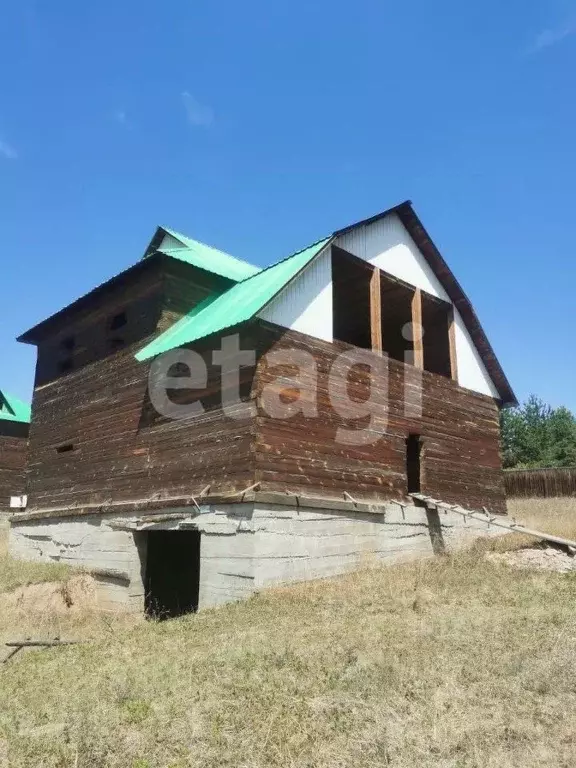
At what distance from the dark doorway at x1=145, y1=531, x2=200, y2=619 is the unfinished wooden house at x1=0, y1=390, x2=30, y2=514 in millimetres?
15613

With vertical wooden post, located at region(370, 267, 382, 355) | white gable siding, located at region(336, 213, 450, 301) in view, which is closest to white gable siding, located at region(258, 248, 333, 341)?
white gable siding, located at region(336, 213, 450, 301)

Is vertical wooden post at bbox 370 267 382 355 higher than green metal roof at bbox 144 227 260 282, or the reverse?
green metal roof at bbox 144 227 260 282

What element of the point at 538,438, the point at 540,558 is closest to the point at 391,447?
the point at 540,558

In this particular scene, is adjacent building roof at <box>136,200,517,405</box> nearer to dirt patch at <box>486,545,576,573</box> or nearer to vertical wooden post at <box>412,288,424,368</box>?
vertical wooden post at <box>412,288,424,368</box>

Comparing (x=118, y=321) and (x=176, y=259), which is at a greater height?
(x=176, y=259)

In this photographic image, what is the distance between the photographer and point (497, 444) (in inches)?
843

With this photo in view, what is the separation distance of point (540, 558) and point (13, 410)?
27.6 meters

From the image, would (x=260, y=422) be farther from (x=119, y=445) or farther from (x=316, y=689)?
(x=316, y=689)

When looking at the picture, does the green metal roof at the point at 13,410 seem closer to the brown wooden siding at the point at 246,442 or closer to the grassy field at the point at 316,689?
the brown wooden siding at the point at 246,442

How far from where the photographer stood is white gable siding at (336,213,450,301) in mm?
17672

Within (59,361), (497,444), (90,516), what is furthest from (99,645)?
(497,444)

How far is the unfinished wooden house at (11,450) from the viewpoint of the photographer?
1282 inches

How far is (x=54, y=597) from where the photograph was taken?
16.3 metres

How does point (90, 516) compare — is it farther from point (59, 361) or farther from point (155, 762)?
point (155, 762)
